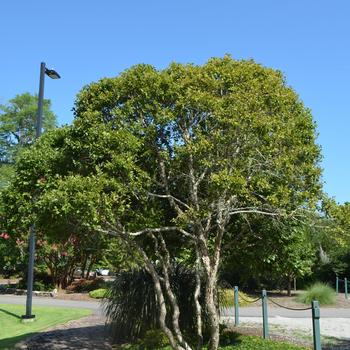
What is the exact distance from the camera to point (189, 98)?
7.91 meters

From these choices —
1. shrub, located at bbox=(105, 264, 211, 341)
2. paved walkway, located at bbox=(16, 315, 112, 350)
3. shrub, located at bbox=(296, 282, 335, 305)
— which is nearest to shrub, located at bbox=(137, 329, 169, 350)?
shrub, located at bbox=(105, 264, 211, 341)

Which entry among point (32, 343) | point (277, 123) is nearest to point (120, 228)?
point (277, 123)

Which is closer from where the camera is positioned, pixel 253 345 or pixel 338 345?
pixel 253 345

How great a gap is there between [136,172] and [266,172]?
2.09 m

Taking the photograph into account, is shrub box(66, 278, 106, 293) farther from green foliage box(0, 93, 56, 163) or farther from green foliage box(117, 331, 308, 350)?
green foliage box(0, 93, 56, 163)

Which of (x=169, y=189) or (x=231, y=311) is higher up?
(x=169, y=189)

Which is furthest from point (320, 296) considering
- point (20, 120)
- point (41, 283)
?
point (20, 120)

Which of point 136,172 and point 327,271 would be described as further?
point 327,271

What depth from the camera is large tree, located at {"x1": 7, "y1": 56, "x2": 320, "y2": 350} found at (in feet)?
25.0

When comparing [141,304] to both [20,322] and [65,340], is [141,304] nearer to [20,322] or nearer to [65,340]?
[65,340]

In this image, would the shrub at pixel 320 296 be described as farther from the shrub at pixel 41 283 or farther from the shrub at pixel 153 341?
the shrub at pixel 41 283

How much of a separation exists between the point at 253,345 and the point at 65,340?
452 centimetres

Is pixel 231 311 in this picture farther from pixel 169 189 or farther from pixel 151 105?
pixel 151 105

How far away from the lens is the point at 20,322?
49.6ft
